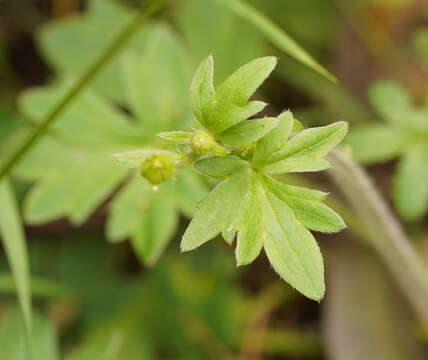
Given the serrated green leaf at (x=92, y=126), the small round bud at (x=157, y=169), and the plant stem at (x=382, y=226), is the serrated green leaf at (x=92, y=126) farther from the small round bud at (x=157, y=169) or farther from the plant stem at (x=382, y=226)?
the small round bud at (x=157, y=169)

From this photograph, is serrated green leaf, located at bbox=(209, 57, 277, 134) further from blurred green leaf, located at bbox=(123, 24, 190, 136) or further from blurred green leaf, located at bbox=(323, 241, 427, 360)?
blurred green leaf, located at bbox=(323, 241, 427, 360)

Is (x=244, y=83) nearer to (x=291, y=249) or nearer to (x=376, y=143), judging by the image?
(x=291, y=249)

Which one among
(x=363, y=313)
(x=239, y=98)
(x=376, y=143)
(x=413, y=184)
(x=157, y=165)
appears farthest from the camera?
(x=363, y=313)

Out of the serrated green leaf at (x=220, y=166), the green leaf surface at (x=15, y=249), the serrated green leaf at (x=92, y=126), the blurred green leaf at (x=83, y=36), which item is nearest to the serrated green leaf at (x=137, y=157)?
the serrated green leaf at (x=220, y=166)

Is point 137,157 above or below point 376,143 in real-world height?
below

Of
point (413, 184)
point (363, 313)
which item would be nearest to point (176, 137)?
point (413, 184)

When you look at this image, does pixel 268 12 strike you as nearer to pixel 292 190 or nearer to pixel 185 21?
pixel 185 21

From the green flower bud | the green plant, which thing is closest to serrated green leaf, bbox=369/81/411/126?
the green plant
